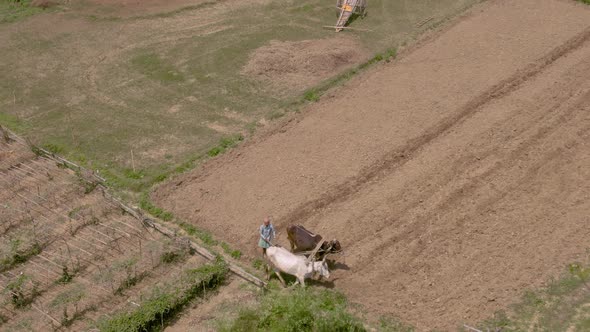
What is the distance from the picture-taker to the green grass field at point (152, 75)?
23.0m

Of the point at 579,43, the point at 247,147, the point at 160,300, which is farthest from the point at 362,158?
the point at 579,43

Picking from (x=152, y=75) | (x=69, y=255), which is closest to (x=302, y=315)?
(x=69, y=255)

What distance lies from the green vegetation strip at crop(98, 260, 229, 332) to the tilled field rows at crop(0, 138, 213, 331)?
0.51m

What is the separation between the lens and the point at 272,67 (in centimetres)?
2705

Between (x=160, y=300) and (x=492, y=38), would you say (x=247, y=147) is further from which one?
(x=492, y=38)

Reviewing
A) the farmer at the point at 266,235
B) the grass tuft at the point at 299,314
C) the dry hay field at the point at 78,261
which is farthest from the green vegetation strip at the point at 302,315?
the dry hay field at the point at 78,261

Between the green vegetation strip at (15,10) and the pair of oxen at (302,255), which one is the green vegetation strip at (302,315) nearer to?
the pair of oxen at (302,255)

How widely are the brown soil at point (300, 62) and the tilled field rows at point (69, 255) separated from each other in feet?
29.8

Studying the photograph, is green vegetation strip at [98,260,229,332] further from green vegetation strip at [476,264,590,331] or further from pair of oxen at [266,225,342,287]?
green vegetation strip at [476,264,590,331]

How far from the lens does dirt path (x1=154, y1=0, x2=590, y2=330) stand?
55.9 feet

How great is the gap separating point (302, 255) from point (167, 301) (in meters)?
3.60

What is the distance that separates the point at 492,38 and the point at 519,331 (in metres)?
16.6

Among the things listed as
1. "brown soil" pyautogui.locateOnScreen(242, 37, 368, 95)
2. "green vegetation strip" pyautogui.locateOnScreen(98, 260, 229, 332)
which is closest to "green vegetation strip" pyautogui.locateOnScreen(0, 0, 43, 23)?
"brown soil" pyautogui.locateOnScreen(242, 37, 368, 95)

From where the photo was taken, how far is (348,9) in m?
31.1
